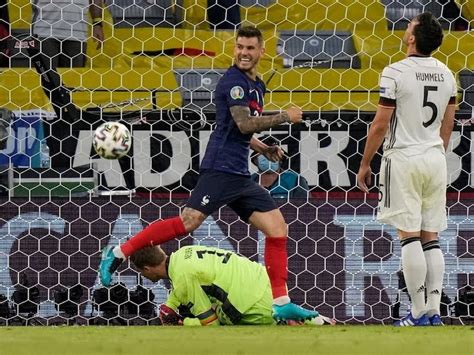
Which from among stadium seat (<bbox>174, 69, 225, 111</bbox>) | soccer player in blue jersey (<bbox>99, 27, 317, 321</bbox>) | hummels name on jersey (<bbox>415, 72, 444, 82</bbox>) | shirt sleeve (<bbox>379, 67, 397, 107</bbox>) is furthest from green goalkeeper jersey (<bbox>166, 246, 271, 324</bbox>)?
stadium seat (<bbox>174, 69, 225, 111</bbox>)

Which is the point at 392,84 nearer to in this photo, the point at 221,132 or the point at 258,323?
the point at 221,132

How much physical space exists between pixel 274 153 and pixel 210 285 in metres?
0.80

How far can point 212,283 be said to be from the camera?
22.9 feet

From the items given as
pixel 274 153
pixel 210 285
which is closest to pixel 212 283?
Answer: pixel 210 285

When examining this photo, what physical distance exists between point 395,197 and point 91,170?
2.39 m

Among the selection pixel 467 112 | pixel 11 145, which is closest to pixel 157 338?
pixel 11 145

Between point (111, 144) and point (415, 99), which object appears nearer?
point (415, 99)

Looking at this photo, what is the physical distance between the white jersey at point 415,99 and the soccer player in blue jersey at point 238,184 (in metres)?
0.57

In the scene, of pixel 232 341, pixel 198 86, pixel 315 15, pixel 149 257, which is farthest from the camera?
pixel 315 15

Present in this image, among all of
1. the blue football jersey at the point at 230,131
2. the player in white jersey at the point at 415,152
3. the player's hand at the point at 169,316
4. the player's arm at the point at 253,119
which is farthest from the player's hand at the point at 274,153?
the player's hand at the point at 169,316

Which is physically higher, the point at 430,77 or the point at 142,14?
the point at 142,14

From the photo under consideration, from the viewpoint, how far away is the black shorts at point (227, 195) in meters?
6.73

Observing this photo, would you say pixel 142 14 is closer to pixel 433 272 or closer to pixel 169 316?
pixel 169 316

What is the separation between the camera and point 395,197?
21.3 feet
